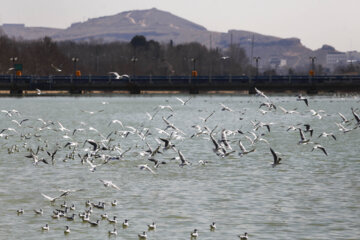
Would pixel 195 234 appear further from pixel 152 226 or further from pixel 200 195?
pixel 200 195

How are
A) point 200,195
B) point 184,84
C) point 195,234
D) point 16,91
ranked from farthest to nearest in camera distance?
point 16,91 → point 184,84 → point 200,195 → point 195,234

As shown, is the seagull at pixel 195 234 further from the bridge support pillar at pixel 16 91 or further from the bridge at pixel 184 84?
the bridge support pillar at pixel 16 91

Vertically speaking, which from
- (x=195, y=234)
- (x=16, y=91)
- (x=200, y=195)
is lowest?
(x=16, y=91)

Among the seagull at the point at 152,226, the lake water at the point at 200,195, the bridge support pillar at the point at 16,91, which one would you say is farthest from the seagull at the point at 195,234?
the bridge support pillar at the point at 16,91

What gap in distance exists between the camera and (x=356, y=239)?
22.0 m

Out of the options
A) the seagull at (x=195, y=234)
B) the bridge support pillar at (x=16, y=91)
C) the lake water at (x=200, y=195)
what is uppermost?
the seagull at (x=195, y=234)

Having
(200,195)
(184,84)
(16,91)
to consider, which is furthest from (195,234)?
(16,91)

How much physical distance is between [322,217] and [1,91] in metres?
162

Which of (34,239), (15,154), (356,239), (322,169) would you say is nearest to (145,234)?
(34,239)

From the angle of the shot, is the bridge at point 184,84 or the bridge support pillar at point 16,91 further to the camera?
the bridge support pillar at point 16,91

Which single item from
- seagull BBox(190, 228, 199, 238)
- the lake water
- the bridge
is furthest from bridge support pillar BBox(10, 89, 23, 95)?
seagull BBox(190, 228, 199, 238)

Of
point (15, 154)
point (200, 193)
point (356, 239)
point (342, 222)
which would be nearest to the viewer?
point (356, 239)

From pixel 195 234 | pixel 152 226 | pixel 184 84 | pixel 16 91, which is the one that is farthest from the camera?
pixel 16 91

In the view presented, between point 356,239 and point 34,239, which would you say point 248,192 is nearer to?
point 356,239
